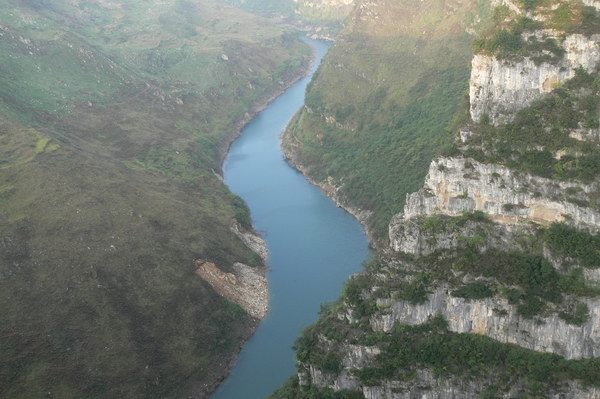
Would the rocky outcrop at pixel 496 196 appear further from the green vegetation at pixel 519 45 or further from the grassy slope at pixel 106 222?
the grassy slope at pixel 106 222

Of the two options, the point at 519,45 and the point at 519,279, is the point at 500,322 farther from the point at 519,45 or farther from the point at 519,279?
the point at 519,45

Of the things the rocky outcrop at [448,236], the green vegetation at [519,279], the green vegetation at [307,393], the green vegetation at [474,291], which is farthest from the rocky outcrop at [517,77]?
the green vegetation at [307,393]

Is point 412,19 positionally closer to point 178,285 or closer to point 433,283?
point 178,285

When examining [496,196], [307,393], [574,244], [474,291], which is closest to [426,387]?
[474,291]

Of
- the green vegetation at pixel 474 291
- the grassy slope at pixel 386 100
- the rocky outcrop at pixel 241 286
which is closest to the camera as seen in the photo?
the green vegetation at pixel 474 291

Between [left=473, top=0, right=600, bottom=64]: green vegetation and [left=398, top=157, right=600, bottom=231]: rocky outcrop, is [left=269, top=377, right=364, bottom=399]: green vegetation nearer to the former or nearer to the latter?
[left=398, top=157, right=600, bottom=231]: rocky outcrop

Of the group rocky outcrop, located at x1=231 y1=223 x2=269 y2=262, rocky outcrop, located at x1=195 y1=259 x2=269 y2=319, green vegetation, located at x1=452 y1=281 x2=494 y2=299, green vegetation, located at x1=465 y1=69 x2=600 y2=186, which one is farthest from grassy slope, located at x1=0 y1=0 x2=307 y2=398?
green vegetation, located at x1=465 y1=69 x2=600 y2=186
